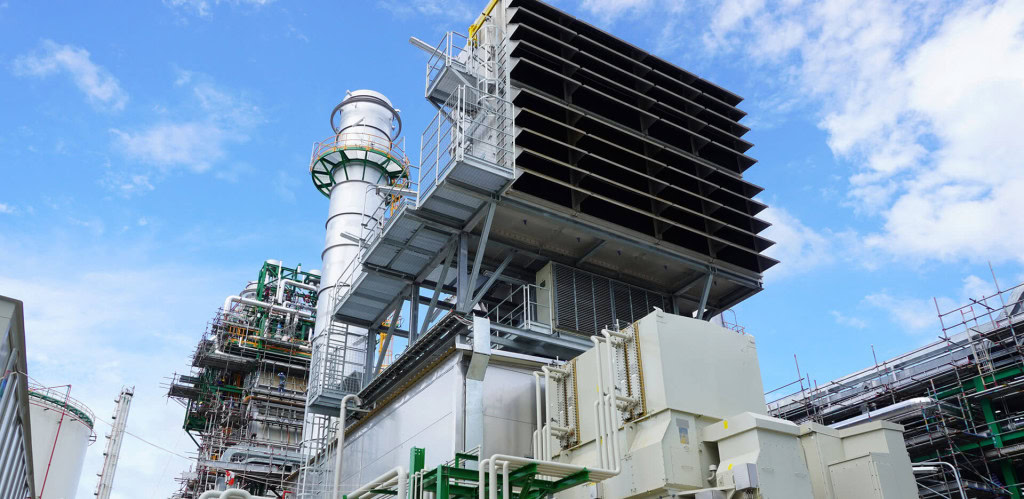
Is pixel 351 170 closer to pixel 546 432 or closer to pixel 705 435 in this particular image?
pixel 546 432

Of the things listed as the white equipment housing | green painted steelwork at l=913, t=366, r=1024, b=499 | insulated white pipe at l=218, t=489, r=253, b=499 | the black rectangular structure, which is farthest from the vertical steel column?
green painted steelwork at l=913, t=366, r=1024, b=499

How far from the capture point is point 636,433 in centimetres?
1488

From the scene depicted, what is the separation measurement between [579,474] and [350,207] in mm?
23652

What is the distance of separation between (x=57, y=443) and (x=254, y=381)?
53.3 feet

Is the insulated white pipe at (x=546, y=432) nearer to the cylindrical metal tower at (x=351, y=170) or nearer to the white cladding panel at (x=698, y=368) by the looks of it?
the white cladding panel at (x=698, y=368)

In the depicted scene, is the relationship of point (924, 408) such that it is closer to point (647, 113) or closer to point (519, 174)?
point (647, 113)

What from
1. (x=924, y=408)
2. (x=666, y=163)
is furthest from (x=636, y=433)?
(x=924, y=408)

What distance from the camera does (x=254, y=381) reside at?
42031 mm

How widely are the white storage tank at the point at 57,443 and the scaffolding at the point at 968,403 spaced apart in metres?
23.7

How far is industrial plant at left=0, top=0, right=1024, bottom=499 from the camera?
46.5 feet

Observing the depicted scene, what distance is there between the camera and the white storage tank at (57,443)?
2473 cm

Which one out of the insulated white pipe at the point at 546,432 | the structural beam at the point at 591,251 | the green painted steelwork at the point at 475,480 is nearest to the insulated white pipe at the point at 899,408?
the structural beam at the point at 591,251

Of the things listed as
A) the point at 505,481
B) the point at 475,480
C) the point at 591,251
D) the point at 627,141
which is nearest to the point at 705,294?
the point at 591,251

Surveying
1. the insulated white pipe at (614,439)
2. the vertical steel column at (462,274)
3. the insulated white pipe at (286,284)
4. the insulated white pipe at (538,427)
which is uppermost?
the insulated white pipe at (286,284)
